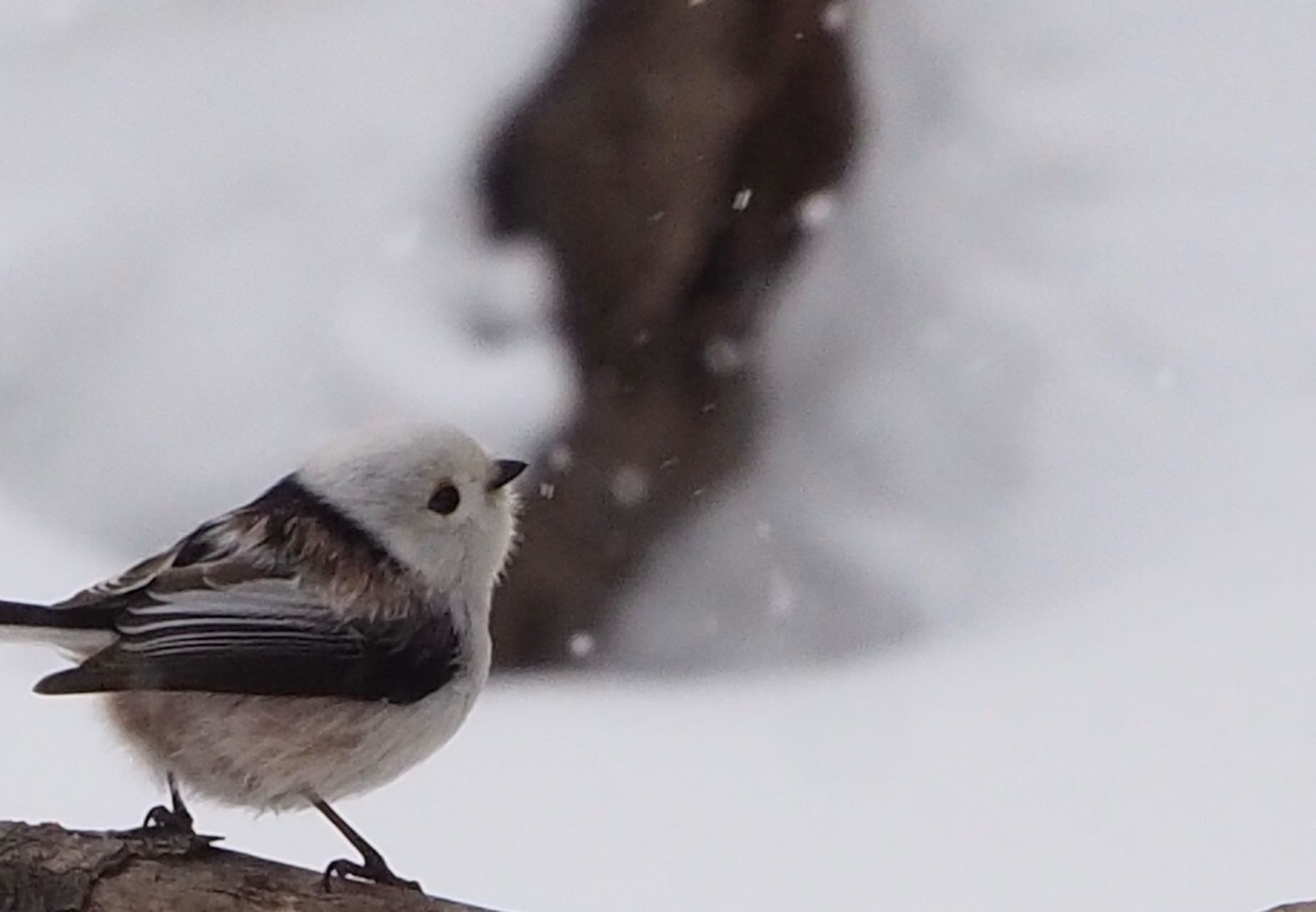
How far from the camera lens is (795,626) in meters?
2.21

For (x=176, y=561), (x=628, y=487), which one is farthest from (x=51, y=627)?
(x=628, y=487)

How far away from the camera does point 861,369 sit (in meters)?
2.45

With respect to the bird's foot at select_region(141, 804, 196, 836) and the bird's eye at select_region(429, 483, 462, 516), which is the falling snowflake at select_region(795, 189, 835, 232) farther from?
the bird's foot at select_region(141, 804, 196, 836)

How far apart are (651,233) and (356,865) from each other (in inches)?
55.5

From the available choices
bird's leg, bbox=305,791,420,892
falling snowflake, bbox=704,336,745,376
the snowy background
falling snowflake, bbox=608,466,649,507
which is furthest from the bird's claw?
falling snowflake, bbox=704,336,745,376

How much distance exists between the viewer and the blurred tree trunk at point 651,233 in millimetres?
2250

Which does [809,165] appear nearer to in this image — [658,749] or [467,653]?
[658,749]

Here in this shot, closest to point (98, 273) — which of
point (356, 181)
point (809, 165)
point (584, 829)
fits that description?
point (356, 181)

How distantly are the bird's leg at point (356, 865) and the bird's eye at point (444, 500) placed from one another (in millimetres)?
181

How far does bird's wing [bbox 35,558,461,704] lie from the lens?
3.12 ft

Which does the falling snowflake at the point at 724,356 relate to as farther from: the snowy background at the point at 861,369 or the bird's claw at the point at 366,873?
the bird's claw at the point at 366,873

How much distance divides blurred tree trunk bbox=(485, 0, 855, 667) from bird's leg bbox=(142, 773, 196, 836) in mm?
1130

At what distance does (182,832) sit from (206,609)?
5.4 inches

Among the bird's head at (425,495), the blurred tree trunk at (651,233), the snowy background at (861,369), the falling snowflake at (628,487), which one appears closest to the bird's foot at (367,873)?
the bird's head at (425,495)
